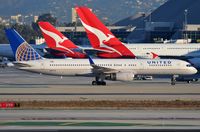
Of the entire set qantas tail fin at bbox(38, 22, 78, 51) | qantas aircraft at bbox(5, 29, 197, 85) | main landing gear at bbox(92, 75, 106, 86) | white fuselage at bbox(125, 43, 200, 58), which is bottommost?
main landing gear at bbox(92, 75, 106, 86)

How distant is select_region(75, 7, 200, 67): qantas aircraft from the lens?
335 feet

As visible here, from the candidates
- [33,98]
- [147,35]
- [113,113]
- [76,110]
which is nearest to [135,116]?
[113,113]

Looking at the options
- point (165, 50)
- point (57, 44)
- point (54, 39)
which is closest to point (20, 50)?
point (54, 39)

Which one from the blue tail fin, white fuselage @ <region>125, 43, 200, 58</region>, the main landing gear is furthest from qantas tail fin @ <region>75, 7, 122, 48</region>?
the main landing gear

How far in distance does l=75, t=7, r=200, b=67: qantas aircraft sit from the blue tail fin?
26.8 metres

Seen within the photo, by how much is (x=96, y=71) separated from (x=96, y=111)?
1177 inches

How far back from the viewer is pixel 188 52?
107 metres

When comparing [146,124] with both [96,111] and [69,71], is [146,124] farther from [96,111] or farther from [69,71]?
[69,71]

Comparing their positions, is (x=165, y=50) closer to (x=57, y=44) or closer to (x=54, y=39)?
(x=57, y=44)

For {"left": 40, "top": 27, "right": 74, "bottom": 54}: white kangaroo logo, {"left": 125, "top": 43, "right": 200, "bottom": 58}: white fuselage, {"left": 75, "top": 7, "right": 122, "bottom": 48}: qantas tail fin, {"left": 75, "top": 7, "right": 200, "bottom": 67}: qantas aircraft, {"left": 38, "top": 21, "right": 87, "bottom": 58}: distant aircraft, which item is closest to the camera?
{"left": 75, "top": 7, "right": 122, "bottom": 48}: qantas tail fin

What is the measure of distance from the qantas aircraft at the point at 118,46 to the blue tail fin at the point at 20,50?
26.8m

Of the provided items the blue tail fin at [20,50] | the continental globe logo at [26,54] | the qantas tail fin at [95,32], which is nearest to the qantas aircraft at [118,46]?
the qantas tail fin at [95,32]

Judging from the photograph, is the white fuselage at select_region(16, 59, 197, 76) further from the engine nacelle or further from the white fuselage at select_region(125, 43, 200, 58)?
the white fuselage at select_region(125, 43, 200, 58)

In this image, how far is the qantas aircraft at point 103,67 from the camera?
241 ft
